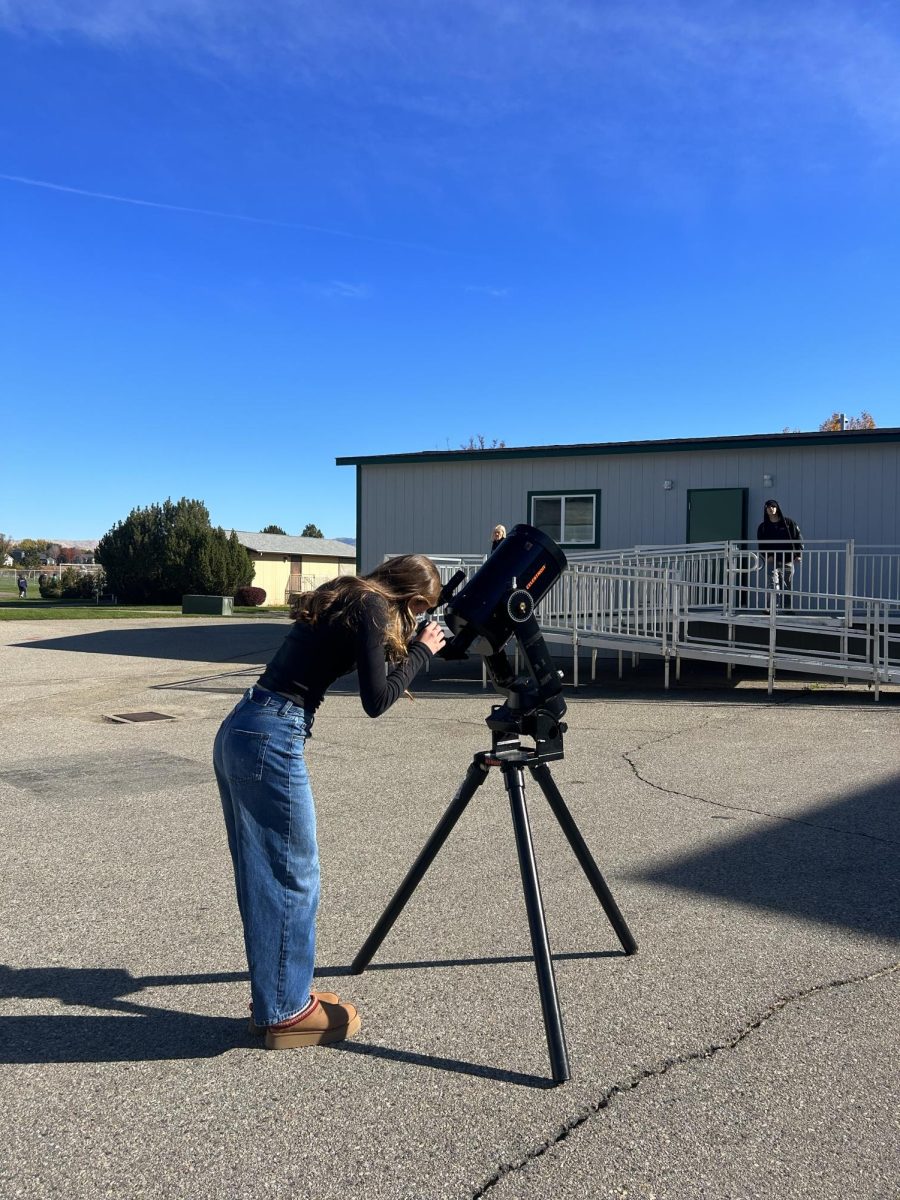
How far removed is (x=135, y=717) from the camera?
33.7ft

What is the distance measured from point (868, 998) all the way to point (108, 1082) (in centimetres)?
257

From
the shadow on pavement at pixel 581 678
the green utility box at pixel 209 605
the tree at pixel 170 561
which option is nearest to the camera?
the shadow on pavement at pixel 581 678

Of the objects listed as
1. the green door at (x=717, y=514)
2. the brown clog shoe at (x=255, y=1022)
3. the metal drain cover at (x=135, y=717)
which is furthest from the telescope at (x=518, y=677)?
Result: the green door at (x=717, y=514)

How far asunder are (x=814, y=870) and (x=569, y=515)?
41.6 feet

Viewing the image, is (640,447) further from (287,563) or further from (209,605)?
(287,563)

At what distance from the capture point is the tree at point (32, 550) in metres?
101

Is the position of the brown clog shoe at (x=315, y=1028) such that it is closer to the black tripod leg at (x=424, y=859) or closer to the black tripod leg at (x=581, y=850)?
the black tripod leg at (x=424, y=859)

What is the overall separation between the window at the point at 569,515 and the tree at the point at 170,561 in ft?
104

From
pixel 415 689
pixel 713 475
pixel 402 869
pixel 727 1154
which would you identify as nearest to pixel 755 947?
pixel 727 1154

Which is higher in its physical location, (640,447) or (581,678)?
(640,447)

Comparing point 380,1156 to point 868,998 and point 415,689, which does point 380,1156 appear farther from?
point 415,689

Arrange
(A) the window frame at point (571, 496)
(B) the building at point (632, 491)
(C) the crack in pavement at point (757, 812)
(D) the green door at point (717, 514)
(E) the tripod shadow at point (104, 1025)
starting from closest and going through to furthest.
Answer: (E) the tripod shadow at point (104, 1025) → (C) the crack in pavement at point (757, 812) → (B) the building at point (632, 491) → (D) the green door at point (717, 514) → (A) the window frame at point (571, 496)

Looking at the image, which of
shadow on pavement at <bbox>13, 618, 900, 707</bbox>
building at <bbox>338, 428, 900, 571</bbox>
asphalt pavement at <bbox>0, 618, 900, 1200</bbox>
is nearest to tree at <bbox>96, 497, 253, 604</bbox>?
shadow on pavement at <bbox>13, 618, 900, 707</bbox>

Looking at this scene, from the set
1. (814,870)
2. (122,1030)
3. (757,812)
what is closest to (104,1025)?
(122,1030)
